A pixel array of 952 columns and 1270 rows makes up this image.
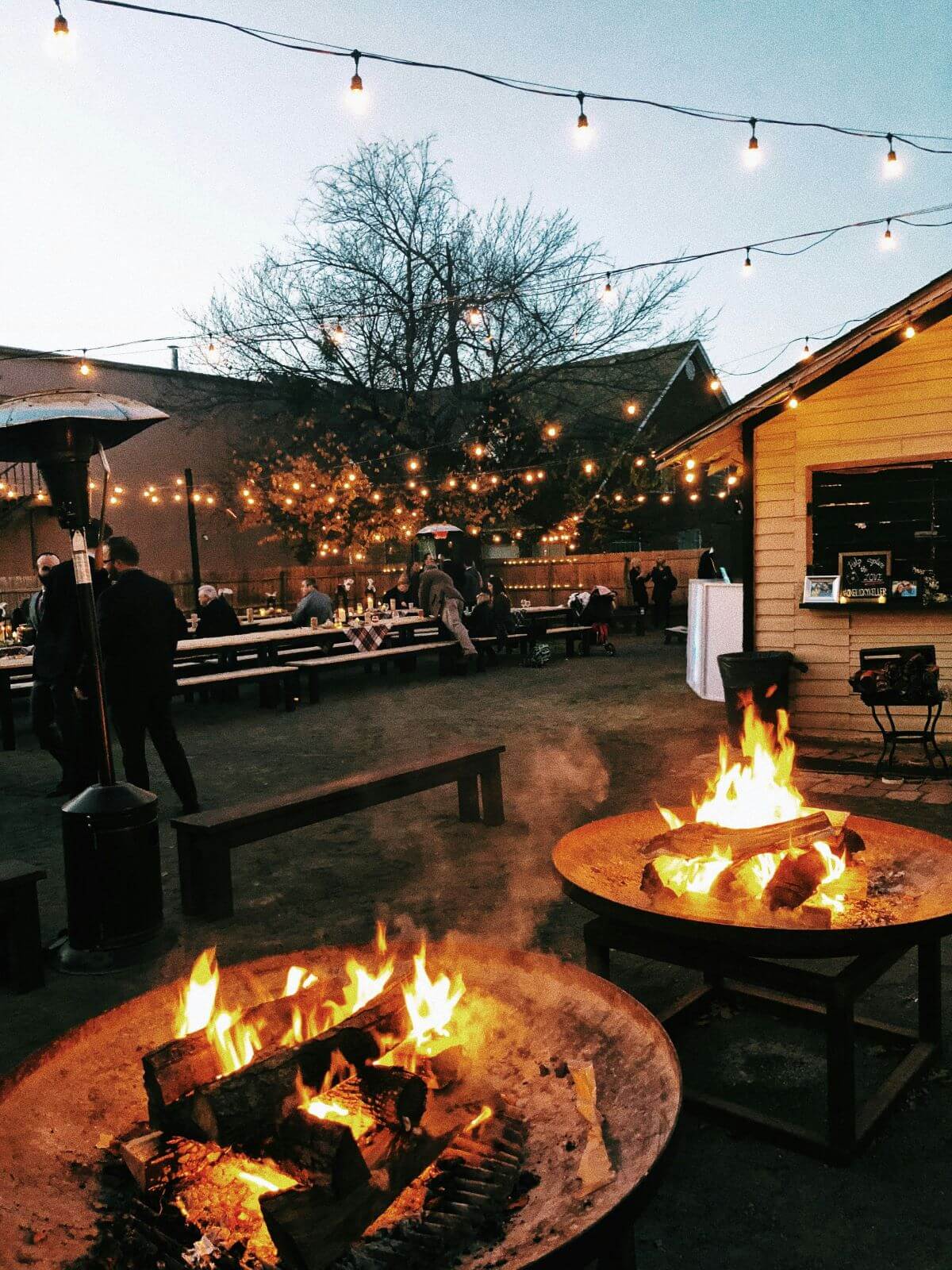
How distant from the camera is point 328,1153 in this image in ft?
5.92

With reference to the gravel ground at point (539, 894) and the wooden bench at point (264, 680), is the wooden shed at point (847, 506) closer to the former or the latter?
the gravel ground at point (539, 894)

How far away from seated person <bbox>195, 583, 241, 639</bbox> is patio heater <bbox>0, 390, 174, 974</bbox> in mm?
9530

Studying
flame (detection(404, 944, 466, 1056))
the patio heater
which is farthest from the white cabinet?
flame (detection(404, 944, 466, 1056))

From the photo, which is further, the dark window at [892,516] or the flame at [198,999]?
the dark window at [892,516]

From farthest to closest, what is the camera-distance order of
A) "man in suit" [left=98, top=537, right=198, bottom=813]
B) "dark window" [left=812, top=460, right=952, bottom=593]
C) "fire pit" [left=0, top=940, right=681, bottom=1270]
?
1. "dark window" [left=812, top=460, right=952, bottom=593]
2. "man in suit" [left=98, top=537, right=198, bottom=813]
3. "fire pit" [left=0, top=940, right=681, bottom=1270]

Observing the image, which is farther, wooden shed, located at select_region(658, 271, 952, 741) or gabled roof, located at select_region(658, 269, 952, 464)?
wooden shed, located at select_region(658, 271, 952, 741)

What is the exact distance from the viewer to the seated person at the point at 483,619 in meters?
17.1

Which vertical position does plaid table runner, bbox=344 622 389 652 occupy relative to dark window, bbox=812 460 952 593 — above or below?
below

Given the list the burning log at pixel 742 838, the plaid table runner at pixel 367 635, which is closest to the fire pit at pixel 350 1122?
the burning log at pixel 742 838

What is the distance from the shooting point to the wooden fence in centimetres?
2634

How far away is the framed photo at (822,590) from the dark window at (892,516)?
12cm

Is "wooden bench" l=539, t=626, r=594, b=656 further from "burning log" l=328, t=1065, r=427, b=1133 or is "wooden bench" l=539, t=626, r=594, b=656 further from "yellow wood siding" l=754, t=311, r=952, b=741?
"burning log" l=328, t=1065, r=427, b=1133

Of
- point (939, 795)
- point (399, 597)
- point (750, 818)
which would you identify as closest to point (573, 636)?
point (399, 597)

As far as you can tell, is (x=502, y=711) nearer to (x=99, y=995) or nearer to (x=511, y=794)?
(x=511, y=794)
